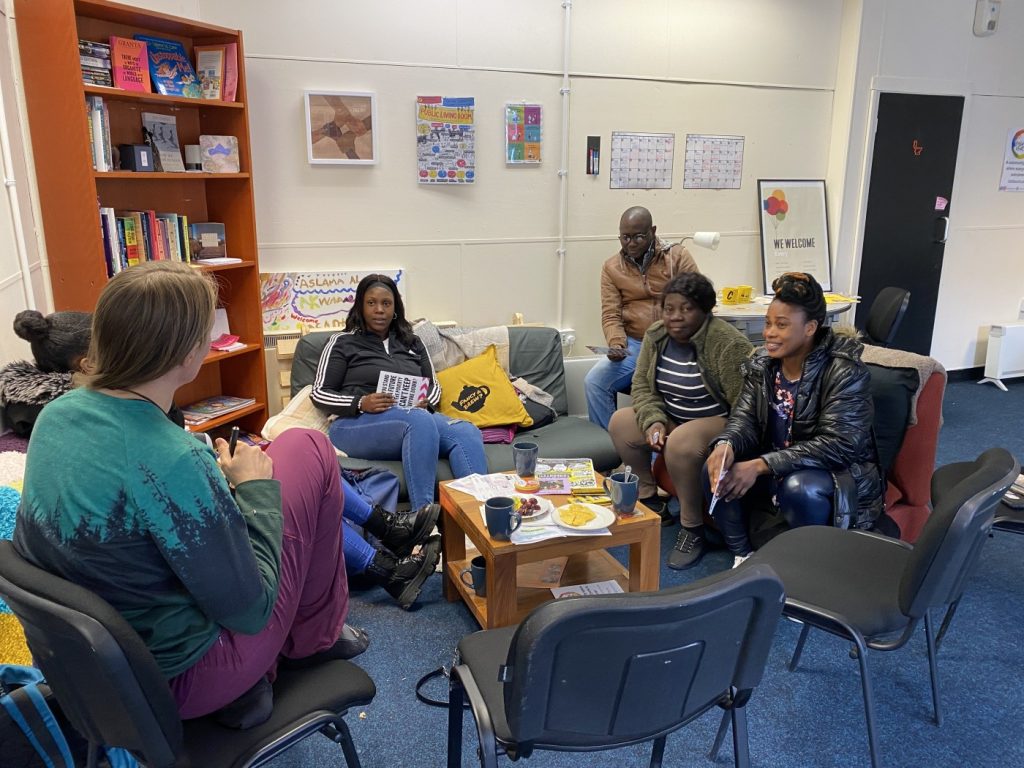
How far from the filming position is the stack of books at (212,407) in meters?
3.38

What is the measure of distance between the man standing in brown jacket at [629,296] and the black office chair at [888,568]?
5.70 feet

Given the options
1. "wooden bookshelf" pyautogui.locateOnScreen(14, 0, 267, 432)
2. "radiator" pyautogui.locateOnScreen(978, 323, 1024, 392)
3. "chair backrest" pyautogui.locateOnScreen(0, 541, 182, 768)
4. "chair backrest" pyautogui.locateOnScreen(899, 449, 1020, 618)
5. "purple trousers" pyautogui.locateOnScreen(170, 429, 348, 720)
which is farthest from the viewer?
"radiator" pyautogui.locateOnScreen(978, 323, 1024, 392)

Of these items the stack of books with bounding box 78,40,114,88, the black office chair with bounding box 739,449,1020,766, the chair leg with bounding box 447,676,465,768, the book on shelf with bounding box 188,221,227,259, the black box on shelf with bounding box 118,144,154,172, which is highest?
the stack of books with bounding box 78,40,114,88

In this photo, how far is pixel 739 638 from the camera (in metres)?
1.22

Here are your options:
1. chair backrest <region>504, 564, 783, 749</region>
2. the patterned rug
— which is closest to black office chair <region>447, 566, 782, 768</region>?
chair backrest <region>504, 564, 783, 749</region>

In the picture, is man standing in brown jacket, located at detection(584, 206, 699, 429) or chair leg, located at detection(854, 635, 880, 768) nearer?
chair leg, located at detection(854, 635, 880, 768)

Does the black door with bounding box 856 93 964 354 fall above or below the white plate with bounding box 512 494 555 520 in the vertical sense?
above

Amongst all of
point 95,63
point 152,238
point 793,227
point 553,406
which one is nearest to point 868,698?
point 553,406

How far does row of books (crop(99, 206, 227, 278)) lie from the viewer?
9.85 feet

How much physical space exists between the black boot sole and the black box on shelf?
1.95 metres

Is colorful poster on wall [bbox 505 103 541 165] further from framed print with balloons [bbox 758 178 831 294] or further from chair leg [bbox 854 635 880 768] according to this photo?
chair leg [bbox 854 635 880 768]

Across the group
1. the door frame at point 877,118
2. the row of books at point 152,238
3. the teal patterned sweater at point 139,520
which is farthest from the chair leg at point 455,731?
the door frame at point 877,118

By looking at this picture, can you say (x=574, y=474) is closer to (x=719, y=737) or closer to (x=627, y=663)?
(x=719, y=737)

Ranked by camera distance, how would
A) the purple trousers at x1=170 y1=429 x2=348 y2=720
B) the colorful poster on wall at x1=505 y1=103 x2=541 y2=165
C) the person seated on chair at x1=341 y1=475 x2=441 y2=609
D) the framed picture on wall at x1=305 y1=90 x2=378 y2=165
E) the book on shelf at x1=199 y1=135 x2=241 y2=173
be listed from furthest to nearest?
1. the colorful poster on wall at x1=505 y1=103 x2=541 y2=165
2. the framed picture on wall at x1=305 y1=90 x2=378 y2=165
3. the book on shelf at x1=199 y1=135 x2=241 y2=173
4. the person seated on chair at x1=341 y1=475 x2=441 y2=609
5. the purple trousers at x1=170 y1=429 x2=348 y2=720
